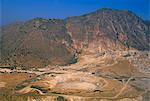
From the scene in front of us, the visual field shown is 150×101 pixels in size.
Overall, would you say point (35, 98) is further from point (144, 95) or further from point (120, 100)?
point (144, 95)

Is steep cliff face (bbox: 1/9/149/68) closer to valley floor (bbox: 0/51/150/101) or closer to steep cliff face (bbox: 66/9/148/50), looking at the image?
steep cliff face (bbox: 66/9/148/50)

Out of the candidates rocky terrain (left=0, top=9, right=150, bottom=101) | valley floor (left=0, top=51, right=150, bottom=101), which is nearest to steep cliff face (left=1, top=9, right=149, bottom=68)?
rocky terrain (left=0, top=9, right=150, bottom=101)

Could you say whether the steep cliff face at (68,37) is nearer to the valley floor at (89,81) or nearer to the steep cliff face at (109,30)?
the steep cliff face at (109,30)

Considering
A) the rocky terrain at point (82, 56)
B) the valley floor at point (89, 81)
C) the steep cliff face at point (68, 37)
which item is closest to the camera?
the valley floor at point (89, 81)

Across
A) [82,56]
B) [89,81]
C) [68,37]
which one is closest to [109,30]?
[68,37]

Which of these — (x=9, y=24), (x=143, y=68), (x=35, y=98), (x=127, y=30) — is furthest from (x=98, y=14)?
(x=35, y=98)

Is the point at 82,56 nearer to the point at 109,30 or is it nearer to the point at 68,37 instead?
the point at 68,37

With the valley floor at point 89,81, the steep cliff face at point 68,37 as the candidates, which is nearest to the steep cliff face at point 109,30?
the steep cliff face at point 68,37

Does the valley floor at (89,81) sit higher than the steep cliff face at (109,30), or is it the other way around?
the steep cliff face at (109,30)
